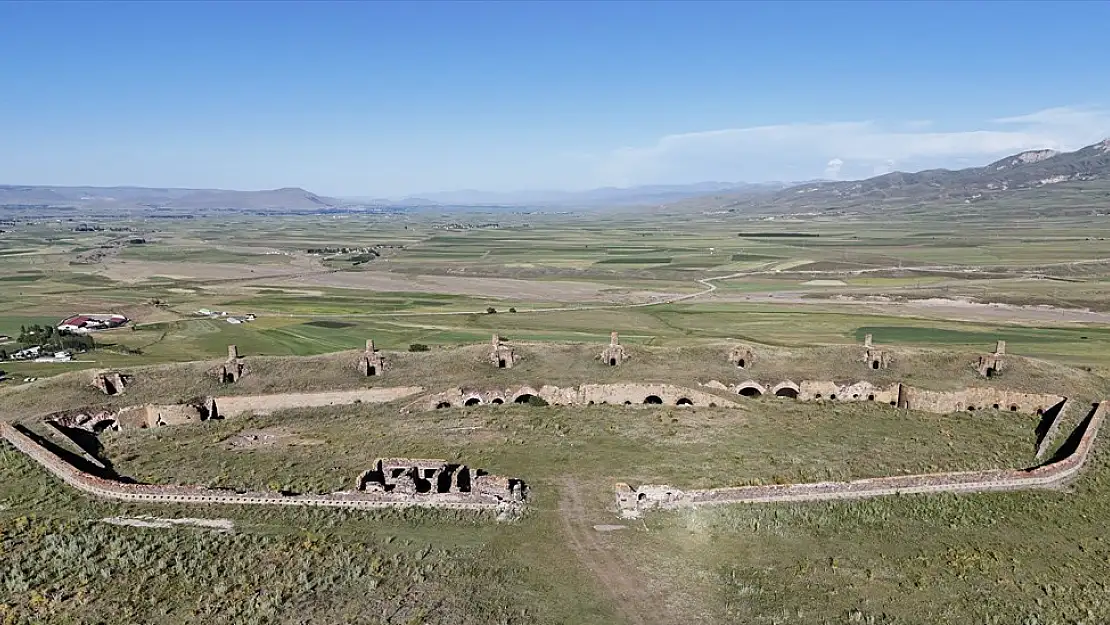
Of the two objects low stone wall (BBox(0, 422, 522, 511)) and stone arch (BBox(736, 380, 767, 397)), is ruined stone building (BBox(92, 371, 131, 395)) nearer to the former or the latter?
low stone wall (BBox(0, 422, 522, 511))

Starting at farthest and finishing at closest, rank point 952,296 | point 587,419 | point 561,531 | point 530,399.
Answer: point 952,296
point 530,399
point 587,419
point 561,531

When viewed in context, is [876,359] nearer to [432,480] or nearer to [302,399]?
[432,480]

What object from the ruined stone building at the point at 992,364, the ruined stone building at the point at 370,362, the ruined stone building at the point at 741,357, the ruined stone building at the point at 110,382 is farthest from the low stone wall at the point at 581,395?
the ruined stone building at the point at 110,382

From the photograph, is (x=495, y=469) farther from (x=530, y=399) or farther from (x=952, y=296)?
(x=952, y=296)

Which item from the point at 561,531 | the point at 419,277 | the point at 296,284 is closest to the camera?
the point at 561,531

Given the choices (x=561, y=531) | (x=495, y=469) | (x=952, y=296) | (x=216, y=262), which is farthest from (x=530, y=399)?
(x=216, y=262)

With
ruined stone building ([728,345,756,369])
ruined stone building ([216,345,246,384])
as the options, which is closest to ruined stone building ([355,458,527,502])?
ruined stone building ([216,345,246,384])

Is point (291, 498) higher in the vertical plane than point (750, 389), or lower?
higher

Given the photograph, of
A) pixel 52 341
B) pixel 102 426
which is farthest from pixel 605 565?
pixel 52 341

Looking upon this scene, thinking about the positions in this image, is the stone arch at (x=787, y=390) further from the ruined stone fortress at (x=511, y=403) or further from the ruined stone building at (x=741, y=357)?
the ruined stone building at (x=741, y=357)
